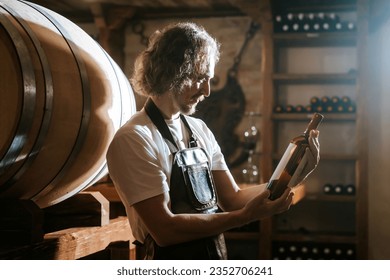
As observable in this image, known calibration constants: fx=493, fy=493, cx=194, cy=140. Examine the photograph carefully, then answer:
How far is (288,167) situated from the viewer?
1.47m

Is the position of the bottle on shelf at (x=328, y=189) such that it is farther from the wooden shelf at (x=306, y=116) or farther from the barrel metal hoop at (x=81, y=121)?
the barrel metal hoop at (x=81, y=121)

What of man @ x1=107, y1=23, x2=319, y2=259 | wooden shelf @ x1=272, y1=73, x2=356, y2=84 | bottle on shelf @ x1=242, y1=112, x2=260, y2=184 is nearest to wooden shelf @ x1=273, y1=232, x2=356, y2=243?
bottle on shelf @ x1=242, y1=112, x2=260, y2=184

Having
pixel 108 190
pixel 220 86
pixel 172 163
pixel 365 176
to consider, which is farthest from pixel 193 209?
pixel 220 86

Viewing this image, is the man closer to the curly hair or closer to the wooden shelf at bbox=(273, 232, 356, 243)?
the curly hair

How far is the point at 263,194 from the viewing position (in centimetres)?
136

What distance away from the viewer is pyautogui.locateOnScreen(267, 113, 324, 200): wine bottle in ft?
4.76

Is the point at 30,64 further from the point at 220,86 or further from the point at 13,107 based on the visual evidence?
the point at 220,86

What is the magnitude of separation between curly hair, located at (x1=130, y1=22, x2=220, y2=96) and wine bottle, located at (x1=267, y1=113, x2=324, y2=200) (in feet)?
1.20

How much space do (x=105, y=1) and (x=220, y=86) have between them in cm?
132

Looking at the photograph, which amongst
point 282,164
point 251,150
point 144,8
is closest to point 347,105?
point 251,150

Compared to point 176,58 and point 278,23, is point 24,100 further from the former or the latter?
point 278,23

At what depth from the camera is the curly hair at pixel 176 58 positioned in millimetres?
1472

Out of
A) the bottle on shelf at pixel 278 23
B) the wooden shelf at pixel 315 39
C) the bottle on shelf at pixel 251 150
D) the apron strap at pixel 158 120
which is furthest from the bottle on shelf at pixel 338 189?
the apron strap at pixel 158 120

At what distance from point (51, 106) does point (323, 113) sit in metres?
3.48
